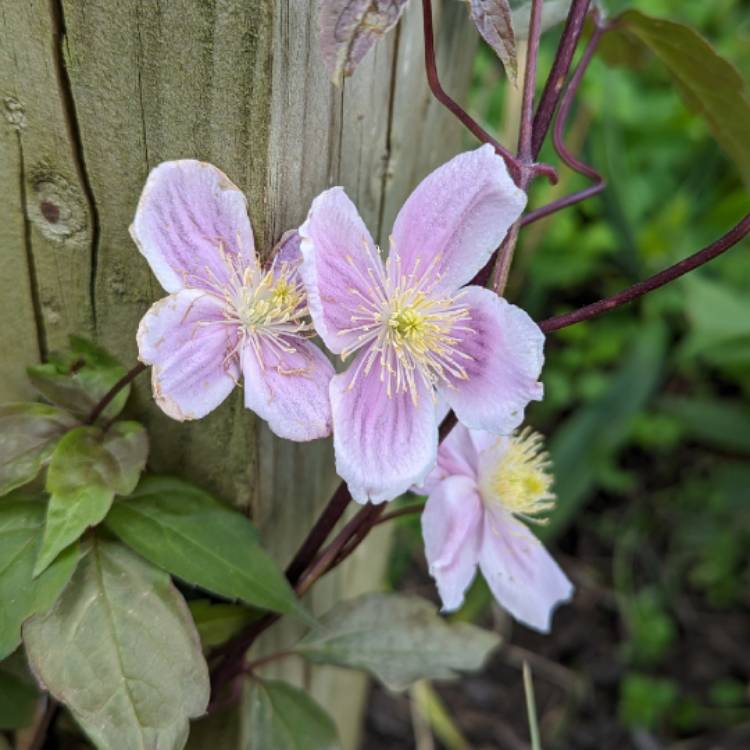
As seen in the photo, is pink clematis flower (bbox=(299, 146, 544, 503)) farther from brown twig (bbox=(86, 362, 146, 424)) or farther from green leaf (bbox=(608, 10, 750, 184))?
green leaf (bbox=(608, 10, 750, 184))

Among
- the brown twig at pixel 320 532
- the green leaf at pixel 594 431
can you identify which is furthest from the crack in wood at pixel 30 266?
the green leaf at pixel 594 431

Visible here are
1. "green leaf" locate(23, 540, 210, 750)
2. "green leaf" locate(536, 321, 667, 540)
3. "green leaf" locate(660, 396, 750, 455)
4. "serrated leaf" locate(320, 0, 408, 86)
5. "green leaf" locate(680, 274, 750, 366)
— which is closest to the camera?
"serrated leaf" locate(320, 0, 408, 86)

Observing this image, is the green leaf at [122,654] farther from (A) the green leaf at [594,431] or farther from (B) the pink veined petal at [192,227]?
(A) the green leaf at [594,431]

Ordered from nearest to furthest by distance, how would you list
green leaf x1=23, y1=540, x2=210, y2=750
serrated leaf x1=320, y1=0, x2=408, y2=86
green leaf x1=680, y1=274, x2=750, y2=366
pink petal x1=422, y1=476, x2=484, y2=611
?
serrated leaf x1=320, y1=0, x2=408, y2=86 < green leaf x1=23, y1=540, x2=210, y2=750 < pink petal x1=422, y1=476, x2=484, y2=611 < green leaf x1=680, y1=274, x2=750, y2=366

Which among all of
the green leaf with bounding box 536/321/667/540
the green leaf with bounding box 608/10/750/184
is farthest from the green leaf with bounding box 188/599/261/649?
the green leaf with bounding box 536/321/667/540

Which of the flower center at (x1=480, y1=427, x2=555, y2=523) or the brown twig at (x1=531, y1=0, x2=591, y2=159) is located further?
the flower center at (x1=480, y1=427, x2=555, y2=523)

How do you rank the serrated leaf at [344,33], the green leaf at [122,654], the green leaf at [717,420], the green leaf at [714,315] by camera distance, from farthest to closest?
1. the green leaf at [717,420]
2. the green leaf at [714,315]
3. the green leaf at [122,654]
4. the serrated leaf at [344,33]
